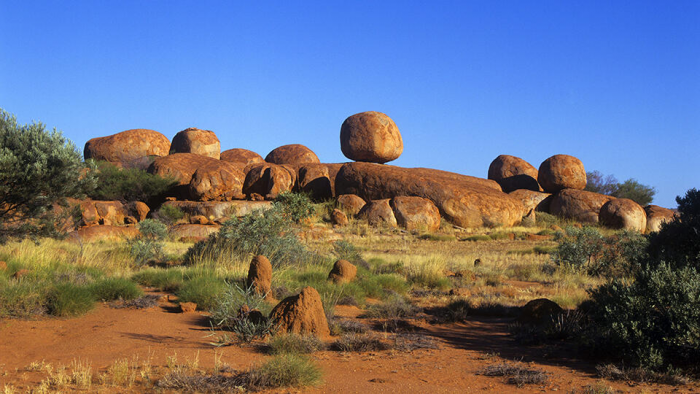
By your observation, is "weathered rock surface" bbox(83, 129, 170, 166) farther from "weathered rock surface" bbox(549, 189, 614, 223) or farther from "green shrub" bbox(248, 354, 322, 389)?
"green shrub" bbox(248, 354, 322, 389)

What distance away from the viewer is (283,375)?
4.96 metres

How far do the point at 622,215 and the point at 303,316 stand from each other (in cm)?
2375

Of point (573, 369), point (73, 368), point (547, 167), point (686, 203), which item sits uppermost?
point (547, 167)

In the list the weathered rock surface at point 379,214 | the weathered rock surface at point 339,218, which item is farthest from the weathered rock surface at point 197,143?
the weathered rock surface at point 379,214

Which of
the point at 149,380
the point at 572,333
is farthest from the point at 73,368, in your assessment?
the point at 572,333

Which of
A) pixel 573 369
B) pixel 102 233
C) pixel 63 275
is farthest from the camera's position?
pixel 102 233

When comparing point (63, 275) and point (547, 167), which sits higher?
point (547, 167)

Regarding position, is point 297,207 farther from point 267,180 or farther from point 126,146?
point 126,146

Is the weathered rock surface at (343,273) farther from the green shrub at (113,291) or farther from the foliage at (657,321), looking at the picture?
the foliage at (657,321)

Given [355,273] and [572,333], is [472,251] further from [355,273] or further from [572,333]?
[572,333]

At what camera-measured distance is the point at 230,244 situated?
12.4m

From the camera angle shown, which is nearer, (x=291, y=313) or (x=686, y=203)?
(x=291, y=313)

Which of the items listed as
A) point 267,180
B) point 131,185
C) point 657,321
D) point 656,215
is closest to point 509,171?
point 656,215

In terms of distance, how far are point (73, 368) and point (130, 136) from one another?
3370 centimetres
